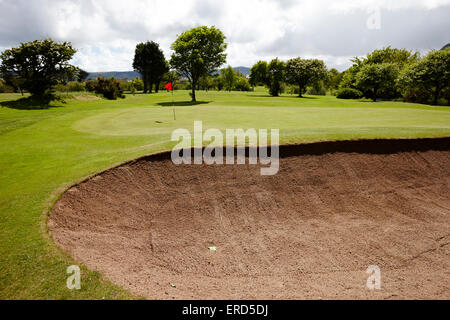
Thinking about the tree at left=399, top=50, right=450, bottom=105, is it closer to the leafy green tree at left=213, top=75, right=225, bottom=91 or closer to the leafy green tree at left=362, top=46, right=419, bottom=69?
the leafy green tree at left=362, top=46, right=419, bottom=69

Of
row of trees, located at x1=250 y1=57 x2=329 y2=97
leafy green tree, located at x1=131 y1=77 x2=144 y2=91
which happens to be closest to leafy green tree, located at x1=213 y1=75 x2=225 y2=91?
leafy green tree, located at x1=131 y1=77 x2=144 y2=91

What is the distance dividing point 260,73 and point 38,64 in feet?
204

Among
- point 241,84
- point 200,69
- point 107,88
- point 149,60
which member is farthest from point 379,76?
point 241,84

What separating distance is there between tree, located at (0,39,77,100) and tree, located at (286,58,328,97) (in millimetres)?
50207

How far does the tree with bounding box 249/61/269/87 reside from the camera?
78.5m

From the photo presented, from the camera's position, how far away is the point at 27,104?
3219cm

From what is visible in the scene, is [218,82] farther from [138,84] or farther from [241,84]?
[138,84]

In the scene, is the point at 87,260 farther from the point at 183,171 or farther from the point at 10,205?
the point at 183,171

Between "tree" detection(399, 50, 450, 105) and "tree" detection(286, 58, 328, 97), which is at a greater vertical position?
"tree" detection(286, 58, 328, 97)

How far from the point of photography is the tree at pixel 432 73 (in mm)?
38531

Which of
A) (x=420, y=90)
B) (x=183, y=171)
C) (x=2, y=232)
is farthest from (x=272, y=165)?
(x=420, y=90)

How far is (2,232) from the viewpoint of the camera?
6.02 meters
